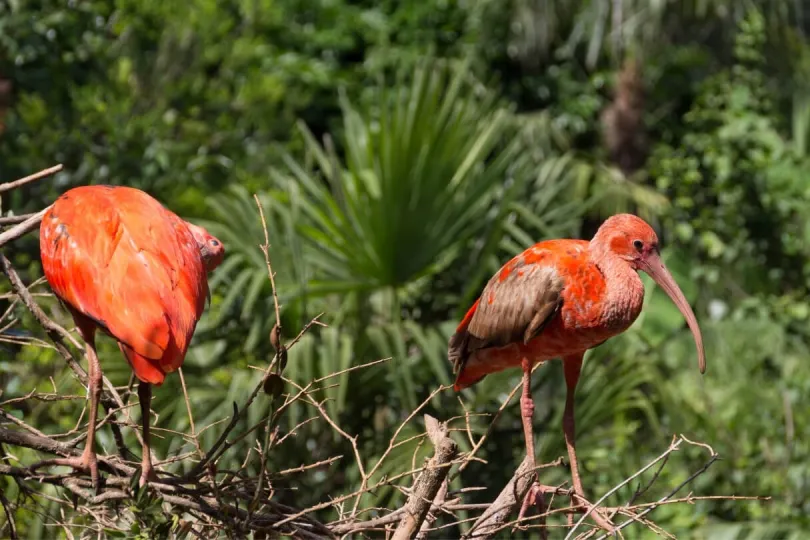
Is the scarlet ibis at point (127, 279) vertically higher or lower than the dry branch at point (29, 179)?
lower

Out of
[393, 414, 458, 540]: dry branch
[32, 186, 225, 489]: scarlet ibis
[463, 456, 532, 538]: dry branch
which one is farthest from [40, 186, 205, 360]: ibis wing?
[463, 456, 532, 538]: dry branch

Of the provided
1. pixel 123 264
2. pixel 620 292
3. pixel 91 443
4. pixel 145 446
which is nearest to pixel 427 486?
pixel 145 446

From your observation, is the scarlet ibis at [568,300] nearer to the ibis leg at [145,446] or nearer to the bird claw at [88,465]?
the ibis leg at [145,446]

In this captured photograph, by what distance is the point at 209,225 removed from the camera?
20.8ft

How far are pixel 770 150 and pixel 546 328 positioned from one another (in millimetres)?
6904

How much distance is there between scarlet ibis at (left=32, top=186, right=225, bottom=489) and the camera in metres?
3.12

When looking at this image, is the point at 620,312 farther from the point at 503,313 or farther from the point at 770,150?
the point at 770,150

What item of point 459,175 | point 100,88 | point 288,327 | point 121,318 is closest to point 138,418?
point 288,327

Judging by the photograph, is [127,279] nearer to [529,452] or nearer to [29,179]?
[29,179]

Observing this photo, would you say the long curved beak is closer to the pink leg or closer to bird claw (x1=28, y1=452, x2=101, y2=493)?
the pink leg

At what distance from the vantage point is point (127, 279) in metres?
3.22

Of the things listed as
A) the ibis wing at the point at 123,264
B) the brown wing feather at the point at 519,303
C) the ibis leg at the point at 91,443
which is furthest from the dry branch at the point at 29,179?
the brown wing feather at the point at 519,303

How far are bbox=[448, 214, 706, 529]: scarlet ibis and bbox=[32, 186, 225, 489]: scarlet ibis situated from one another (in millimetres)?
1092

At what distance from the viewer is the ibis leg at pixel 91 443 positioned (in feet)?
10.4
